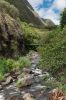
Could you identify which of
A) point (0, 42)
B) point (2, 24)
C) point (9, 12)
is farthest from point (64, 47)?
point (9, 12)

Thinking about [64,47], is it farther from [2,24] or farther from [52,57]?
[2,24]

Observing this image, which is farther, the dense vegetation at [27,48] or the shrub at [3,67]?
the shrub at [3,67]

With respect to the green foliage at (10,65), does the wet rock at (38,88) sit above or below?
below

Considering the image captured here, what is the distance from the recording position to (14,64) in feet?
148

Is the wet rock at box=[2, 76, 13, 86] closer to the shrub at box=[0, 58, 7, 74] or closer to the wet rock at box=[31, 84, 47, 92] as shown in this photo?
the shrub at box=[0, 58, 7, 74]

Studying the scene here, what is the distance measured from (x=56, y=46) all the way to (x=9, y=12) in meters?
51.9

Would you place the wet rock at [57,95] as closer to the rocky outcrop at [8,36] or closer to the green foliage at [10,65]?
the green foliage at [10,65]

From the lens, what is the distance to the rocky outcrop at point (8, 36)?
201 ft

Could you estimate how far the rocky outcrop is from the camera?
6126cm

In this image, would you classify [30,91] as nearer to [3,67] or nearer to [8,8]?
[3,67]

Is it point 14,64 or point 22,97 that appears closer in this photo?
point 22,97

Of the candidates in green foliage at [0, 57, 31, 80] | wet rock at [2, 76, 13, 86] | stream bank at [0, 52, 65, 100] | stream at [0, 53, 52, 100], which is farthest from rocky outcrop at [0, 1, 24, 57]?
stream at [0, 53, 52, 100]

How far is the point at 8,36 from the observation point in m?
65.9

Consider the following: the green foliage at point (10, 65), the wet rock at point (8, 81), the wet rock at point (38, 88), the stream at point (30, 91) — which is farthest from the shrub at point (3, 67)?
the wet rock at point (38, 88)
